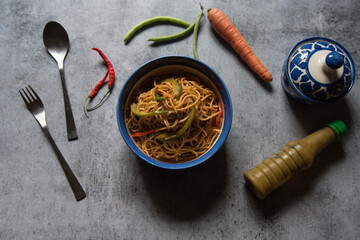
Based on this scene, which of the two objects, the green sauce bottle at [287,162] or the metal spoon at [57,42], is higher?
the metal spoon at [57,42]

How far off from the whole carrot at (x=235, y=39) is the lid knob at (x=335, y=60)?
0.52 m

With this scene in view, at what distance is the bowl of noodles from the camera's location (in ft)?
6.09

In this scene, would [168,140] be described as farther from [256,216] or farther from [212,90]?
[256,216]

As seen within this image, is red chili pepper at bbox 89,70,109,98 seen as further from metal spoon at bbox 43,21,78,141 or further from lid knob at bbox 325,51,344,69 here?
lid knob at bbox 325,51,344,69

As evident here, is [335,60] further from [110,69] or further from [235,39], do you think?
[110,69]

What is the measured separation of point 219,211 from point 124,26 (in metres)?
1.97

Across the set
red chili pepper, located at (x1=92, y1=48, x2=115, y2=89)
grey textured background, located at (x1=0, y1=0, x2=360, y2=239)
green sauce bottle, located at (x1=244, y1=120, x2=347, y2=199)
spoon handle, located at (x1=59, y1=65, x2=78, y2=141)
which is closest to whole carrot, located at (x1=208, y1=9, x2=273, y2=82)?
grey textured background, located at (x1=0, y1=0, x2=360, y2=239)

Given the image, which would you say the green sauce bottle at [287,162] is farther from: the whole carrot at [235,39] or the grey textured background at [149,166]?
the whole carrot at [235,39]

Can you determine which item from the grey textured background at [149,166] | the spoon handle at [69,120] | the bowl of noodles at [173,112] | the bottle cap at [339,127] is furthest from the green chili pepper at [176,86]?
the bottle cap at [339,127]

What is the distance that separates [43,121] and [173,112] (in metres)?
1.30

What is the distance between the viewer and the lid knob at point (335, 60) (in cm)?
178

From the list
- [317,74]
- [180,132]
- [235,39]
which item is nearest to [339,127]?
[317,74]

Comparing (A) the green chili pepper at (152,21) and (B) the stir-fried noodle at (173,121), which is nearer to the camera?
(B) the stir-fried noodle at (173,121)

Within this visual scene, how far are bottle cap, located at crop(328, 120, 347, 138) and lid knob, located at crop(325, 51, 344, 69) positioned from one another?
1.87 feet
